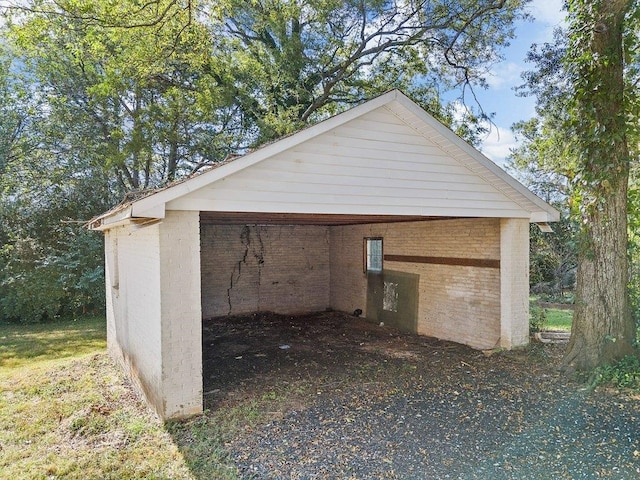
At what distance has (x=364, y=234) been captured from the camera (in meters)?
11.6

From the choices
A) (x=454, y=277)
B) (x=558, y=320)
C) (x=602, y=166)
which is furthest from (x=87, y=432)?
(x=558, y=320)

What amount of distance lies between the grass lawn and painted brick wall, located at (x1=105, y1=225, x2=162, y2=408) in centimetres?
38

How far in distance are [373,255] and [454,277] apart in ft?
10.2

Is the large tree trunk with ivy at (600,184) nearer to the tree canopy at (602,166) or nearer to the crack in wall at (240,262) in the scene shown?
the tree canopy at (602,166)

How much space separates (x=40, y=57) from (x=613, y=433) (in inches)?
709

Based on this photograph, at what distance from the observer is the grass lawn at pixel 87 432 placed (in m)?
3.90

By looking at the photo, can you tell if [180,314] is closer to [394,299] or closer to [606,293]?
[606,293]

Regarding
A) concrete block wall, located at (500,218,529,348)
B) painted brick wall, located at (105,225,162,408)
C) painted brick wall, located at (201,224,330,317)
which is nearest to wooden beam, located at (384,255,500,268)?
concrete block wall, located at (500,218,529,348)

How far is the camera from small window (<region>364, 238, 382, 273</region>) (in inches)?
433

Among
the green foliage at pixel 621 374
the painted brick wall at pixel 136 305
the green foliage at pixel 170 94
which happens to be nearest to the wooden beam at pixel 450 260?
the green foliage at pixel 621 374

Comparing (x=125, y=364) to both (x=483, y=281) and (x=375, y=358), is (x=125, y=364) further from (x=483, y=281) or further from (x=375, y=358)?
(x=483, y=281)

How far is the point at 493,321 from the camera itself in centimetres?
780

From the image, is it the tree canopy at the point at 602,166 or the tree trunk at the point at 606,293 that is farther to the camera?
the tree trunk at the point at 606,293

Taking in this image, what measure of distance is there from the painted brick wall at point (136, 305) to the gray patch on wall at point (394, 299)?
6.05 meters
